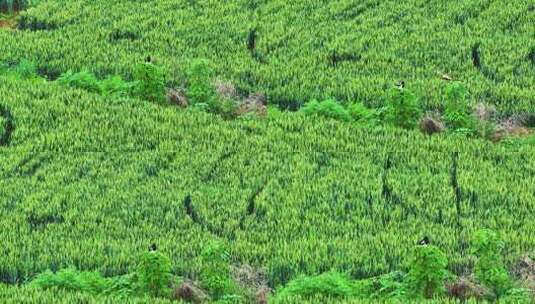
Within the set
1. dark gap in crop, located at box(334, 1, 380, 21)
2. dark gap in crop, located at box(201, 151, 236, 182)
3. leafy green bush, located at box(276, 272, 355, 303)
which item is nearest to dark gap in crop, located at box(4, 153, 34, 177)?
dark gap in crop, located at box(201, 151, 236, 182)

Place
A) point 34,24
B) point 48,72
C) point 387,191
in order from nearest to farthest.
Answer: point 387,191, point 48,72, point 34,24

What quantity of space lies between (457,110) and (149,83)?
5667mm

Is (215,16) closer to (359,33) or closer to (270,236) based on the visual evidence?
(359,33)

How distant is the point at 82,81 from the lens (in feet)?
82.5

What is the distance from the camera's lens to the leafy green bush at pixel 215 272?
1661 cm

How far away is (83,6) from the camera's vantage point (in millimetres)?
30781

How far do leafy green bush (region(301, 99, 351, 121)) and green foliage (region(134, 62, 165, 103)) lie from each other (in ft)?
8.95

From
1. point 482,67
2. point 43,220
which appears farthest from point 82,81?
point 482,67

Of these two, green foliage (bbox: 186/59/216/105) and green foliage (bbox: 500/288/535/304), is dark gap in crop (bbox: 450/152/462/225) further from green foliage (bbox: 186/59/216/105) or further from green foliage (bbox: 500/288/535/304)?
green foliage (bbox: 186/59/216/105)

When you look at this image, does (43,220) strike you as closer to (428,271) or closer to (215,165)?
(215,165)

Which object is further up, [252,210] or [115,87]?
[252,210]

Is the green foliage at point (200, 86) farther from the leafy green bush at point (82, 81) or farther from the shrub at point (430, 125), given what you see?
the shrub at point (430, 125)

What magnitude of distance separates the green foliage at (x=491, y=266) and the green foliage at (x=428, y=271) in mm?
525

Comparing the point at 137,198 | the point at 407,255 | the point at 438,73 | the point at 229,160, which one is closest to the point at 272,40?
the point at 438,73
